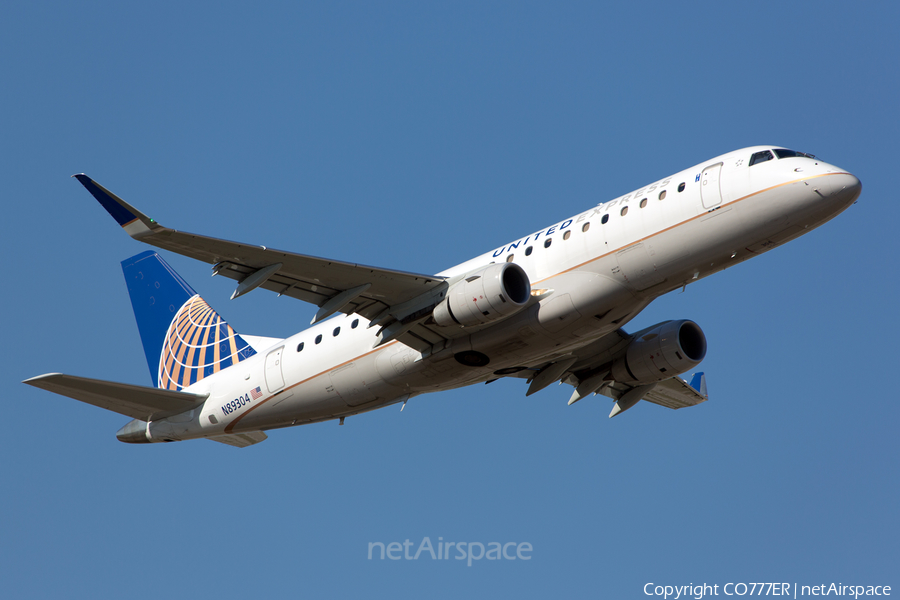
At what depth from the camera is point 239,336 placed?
3275cm

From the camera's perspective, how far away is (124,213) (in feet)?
69.4

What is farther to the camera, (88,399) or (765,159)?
(88,399)

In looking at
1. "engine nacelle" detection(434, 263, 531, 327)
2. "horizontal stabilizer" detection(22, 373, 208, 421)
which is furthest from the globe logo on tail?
"engine nacelle" detection(434, 263, 531, 327)

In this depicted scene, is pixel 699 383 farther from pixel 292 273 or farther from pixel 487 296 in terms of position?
pixel 292 273

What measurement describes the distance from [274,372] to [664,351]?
12.3 metres

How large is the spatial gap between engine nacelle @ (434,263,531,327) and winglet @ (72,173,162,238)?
7.77 meters

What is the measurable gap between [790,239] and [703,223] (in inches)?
94.1

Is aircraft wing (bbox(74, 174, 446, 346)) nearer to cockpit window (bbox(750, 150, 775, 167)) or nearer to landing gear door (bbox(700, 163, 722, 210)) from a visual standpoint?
landing gear door (bbox(700, 163, 722, 210))

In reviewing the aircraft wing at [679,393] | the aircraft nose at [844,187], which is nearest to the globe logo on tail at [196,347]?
the aircraft wing at [679,393]

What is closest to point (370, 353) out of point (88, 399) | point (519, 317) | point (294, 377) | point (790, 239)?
point (294, 377)

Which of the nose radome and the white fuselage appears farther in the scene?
the white fuselage

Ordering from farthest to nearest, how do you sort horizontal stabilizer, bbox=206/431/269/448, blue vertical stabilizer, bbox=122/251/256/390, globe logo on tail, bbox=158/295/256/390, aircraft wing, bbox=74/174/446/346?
blue vertical stabilizer, bbox=122/251/256/390, globe logo on tail, bbox=158/295/256/390, horizontal stabilizer, bbox=206/431/269/448, aircraft wing, bbox=74/174/446/346

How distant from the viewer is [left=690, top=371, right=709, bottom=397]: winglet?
35.4 meters

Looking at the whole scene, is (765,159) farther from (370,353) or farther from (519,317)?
(370,353)
